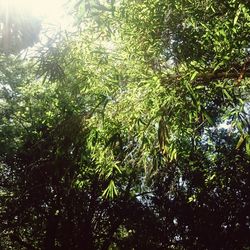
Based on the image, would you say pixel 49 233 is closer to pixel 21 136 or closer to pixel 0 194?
pixel 0 194

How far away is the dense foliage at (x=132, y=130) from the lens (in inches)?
213

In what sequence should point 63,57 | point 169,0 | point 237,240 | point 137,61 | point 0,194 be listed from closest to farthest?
1. point 169,0
2. point 137,61
3. point 63,57
4. point 0,194
5. point 237,240

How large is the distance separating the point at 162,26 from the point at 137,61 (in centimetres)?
73

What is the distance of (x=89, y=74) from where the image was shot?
6.39 m

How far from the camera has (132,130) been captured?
6.07 metres

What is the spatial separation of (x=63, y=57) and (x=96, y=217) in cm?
1622

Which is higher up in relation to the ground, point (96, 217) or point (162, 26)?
point (96, 217)

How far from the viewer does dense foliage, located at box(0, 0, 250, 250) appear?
542cm

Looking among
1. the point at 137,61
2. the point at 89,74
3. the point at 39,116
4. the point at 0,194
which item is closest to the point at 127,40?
the point at 137,61

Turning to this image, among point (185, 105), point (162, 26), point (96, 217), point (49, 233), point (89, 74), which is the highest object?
point (96, 217)

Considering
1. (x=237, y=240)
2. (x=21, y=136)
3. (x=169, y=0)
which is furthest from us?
(x=237, y=240)

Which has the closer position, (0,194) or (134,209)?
(0,194)

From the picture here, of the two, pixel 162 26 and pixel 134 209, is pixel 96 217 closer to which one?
pixel 134 209

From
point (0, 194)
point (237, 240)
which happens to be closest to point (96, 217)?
point (0, 194)
